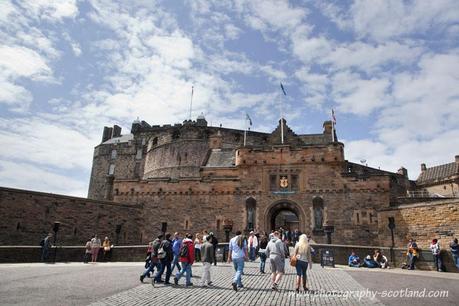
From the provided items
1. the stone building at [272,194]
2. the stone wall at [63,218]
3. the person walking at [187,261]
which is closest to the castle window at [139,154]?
the stone building at [272,194]

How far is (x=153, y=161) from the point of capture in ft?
162

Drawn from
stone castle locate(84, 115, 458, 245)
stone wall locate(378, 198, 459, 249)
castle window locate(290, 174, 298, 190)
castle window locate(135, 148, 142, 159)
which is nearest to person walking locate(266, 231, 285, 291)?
stone wall locate(378, 198, 459, 249)

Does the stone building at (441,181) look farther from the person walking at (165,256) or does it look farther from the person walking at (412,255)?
the person walking at (165,256)

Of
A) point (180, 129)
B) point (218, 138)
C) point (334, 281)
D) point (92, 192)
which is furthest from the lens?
point (92, 192)

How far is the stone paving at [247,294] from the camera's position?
7.10 m

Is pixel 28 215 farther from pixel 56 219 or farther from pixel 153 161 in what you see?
pixel 153 161

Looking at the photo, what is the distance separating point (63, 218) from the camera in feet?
74.6

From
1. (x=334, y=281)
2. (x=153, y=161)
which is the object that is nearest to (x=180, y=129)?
(x=153, y=161)

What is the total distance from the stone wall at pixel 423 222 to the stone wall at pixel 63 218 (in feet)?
60.9

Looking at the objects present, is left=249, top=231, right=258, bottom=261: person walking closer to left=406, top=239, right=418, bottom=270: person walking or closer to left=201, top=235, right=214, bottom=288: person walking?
left=201, top=235, right=214, bottom=288: person walking

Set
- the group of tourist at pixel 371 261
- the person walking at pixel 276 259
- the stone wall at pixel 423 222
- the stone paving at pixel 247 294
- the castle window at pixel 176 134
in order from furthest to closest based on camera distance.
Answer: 1. the castle window at pixel 176 134
2. the stone wall at pixel 423 222
3. the group of tourist at pixel 371 261
4. the person walking at pixel 276 259
5. the stone paving at pixel 247 294

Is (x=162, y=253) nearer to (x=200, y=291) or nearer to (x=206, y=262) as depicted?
(x=206, y=262)

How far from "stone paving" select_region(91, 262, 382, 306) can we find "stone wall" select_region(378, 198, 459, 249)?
35.2ft

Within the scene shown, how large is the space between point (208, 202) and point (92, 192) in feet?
129
